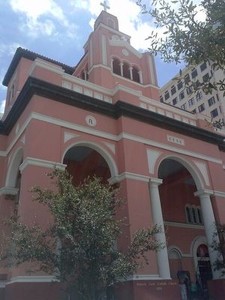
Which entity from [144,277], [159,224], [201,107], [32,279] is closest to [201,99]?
[201,107]

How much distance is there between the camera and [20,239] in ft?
31.0

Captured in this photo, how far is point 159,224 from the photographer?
1504 centimetres

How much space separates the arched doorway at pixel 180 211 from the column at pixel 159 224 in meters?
4.32

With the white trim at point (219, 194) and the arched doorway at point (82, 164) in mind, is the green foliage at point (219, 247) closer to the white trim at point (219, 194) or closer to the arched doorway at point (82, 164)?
the white trim at point (219, 194)

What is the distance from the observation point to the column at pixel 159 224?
46.4 ft

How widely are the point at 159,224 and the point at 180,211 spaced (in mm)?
7269

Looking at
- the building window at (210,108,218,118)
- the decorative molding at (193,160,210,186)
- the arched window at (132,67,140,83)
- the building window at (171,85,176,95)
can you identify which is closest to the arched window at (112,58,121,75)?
the arched window at (132,67,140,83)

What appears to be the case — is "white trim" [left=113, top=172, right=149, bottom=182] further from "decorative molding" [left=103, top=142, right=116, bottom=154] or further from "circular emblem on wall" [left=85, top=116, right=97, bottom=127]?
"circular emblem on wall" [left=85, top=116, right=97, bottom=127]

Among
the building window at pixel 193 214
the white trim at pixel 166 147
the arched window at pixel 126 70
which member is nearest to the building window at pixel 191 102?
the arched window at pixel 126 70

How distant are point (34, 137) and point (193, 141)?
944cm

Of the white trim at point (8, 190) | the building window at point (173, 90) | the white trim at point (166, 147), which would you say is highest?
the building window at point (173, 90)

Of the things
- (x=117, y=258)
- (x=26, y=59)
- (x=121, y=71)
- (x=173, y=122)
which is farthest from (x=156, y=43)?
(x=26, y=59)

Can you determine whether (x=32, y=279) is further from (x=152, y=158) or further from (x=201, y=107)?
(x=201, y=107)

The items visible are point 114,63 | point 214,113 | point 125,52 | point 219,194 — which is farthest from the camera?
point 214,113
